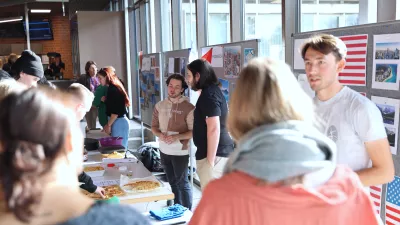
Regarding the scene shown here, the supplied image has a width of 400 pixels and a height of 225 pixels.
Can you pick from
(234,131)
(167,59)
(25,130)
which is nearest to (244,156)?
(234,131)

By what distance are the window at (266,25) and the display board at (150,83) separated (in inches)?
74.7

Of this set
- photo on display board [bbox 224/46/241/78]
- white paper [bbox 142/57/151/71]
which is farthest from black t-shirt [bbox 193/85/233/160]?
white paper [bbox 142/57/151/71]

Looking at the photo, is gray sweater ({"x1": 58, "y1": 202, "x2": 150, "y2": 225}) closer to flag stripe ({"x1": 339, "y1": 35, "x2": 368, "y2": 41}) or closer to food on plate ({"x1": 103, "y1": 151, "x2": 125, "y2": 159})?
flag stripe ({"x1": 339, "y1": 35, "x2": 368, "y2": 41})

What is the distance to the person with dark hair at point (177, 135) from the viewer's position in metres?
3.80

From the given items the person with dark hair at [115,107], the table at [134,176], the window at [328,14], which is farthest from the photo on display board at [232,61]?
the person with dark hair at [115,107]

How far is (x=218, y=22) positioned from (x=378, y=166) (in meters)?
3.49

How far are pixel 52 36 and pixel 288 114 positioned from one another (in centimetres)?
1494

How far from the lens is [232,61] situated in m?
3.63

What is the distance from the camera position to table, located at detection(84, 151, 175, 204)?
2555mm

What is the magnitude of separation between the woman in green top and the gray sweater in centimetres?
472

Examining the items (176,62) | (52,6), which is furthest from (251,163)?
(52,6)

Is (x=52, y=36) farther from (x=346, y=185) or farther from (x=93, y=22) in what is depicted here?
(x=346, y=185)

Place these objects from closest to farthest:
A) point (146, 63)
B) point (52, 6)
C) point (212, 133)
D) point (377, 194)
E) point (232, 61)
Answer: point (377, 194)
point (212, 133)
point (232, 61)
point (146, 63)
point (52, 6)

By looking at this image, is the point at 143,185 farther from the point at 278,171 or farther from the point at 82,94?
the point at 278,171
